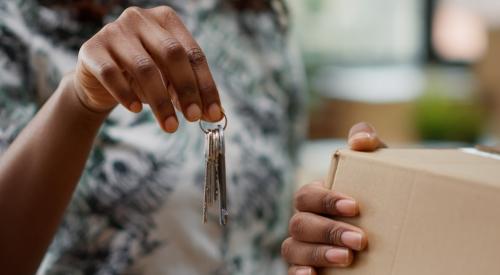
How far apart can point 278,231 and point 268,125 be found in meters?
0.16

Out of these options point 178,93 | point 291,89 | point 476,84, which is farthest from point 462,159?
point 476,84

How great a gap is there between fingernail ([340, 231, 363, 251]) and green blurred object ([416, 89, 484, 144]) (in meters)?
2.33

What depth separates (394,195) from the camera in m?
0.63

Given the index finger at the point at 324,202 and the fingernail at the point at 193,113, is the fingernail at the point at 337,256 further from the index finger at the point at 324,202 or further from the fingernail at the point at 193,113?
the fingernail at the point at 193,113

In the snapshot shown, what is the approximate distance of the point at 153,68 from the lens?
2.07 ft

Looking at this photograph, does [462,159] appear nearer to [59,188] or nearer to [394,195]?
[394,195]

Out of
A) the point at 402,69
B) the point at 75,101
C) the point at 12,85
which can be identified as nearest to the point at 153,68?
the point at 75,101

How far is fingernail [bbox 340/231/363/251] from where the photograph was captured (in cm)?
64

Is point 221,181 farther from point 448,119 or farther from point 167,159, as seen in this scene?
point 448,119

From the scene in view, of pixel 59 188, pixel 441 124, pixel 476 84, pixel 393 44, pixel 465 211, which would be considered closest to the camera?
pixel 465 211

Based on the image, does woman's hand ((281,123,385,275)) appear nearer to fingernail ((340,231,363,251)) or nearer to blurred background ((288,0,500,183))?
fingernail ((340,231,363,251))

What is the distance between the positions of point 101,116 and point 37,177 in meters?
0.10

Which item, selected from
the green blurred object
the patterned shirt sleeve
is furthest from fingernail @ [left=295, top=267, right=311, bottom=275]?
the green blurred object

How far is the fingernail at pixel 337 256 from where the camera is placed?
649mm
